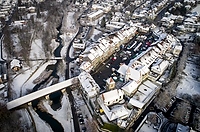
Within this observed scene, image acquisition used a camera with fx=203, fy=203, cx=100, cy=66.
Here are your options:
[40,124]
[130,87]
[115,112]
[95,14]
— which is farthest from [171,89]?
[95,14]

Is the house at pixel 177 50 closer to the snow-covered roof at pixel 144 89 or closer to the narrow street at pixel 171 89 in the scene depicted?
the narrow street at pixel 171 89

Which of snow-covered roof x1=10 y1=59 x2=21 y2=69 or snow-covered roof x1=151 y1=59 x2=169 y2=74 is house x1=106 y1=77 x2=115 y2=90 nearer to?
snow-covered roof x1=151 y1=59 x2=169 y2=74

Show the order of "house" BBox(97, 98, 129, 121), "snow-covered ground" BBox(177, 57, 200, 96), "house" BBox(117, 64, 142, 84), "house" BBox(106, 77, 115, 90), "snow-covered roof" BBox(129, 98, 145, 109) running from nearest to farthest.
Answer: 1. "house" BBox(97, 98, 129, 121)
2. "snow-covered roof" BBox(129, 98, 145, 109)
3. "house" BBox(106, 77, 115, 90)
4. "house" BBox(117, 64, 142, 84)
5. "snow-covered ground" BBox(177, 57, 200, 96)

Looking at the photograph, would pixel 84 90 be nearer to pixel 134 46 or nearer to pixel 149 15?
pixel 134 46

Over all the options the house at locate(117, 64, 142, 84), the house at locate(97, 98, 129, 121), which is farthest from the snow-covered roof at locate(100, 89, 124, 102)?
the house at locate(117, 64, 142, 84)

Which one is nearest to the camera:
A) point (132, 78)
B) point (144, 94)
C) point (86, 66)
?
point (144, 94)

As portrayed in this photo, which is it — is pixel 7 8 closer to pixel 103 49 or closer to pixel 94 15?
pixel 94 15
